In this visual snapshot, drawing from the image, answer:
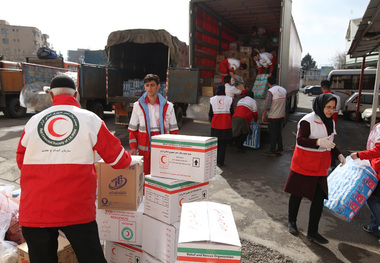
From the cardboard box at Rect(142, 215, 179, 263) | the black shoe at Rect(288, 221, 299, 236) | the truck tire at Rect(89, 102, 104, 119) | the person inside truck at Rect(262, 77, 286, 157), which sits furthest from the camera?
the truck tire at Rect(89, 102, 104, 119)

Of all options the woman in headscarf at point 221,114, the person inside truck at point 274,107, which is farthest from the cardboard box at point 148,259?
the person inside truck at point 274,107

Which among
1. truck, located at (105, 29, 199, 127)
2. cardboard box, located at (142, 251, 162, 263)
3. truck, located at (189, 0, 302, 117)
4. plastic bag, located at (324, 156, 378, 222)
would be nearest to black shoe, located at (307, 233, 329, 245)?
→ plastic bag, located at (324, 156, 378, 222)

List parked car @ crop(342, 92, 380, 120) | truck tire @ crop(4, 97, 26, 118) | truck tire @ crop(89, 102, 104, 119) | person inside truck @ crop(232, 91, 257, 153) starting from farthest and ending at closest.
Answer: parked car @ crop(342, 92, 380, 120), truck tire @ crop(4, 97, 26, 118), truck tire @ crop(89, 102, 104, 119), person inside truck @ crop(232, 91, 257, 153)

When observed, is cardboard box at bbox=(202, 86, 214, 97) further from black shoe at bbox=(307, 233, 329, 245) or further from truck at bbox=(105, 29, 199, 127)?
black shoe at bbox=(307, 233, 329, 245)

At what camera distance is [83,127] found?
1.80 metres

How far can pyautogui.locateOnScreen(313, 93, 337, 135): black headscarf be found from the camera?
2914 millimetres

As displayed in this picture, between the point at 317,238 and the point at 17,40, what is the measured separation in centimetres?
6561

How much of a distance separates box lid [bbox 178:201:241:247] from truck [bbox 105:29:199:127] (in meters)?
6.14

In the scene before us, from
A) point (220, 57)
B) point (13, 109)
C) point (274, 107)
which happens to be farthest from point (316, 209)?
point (13, 109)

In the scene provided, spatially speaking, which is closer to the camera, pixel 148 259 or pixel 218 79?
pixel 148 259

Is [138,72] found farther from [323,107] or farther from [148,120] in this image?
[323,107]

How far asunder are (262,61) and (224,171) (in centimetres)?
352

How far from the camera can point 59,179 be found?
5.65ft

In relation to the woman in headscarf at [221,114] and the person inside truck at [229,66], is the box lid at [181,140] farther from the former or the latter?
the person inside truck at [229,66]
